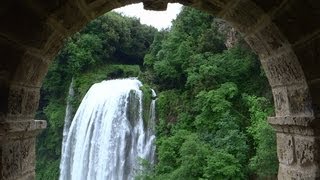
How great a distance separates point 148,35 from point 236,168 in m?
16.6

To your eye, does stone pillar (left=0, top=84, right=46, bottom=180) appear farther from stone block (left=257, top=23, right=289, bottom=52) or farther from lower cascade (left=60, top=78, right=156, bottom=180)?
lower cascade (left=60, top=78, right=156, bottom=180)

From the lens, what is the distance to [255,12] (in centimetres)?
270

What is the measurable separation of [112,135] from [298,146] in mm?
13203

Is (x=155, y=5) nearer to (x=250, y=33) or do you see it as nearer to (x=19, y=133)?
(x=250, y=33)

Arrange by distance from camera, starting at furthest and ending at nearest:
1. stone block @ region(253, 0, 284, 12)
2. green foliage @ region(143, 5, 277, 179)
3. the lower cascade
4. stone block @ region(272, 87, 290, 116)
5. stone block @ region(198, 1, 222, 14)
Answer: the lower cascade → green foliage @ region(143, 5, 277, 179) → stone block @ region(198, 1, 222, 14) → stone block @ region(272, 87, 290, 116) → stone block @ region(253, 0, 284, 12)

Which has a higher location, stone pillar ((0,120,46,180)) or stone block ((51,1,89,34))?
stone block ((51,1,89,34))

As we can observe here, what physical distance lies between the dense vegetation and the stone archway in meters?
6.72

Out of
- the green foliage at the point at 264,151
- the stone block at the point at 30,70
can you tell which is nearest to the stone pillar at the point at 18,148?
the stone block at the point at 30,70

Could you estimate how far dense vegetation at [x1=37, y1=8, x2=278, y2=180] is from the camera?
10.6m

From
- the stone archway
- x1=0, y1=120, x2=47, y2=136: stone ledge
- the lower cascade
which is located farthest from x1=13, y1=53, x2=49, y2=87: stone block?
the lower cascade

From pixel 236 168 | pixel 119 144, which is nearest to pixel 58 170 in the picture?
pixel 119 144

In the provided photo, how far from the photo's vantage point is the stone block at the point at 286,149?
9.04 feet

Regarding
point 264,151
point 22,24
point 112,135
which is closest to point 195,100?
point 112,135

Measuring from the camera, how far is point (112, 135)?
15508mm
